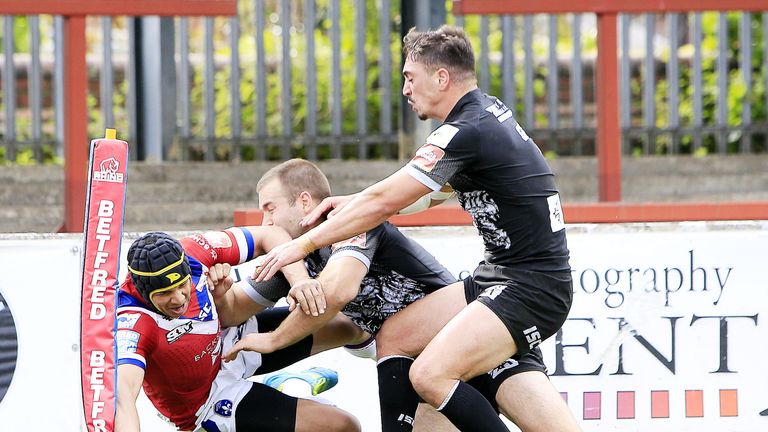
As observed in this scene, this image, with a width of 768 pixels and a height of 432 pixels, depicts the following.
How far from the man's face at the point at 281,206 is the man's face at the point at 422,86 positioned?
0.65 metres

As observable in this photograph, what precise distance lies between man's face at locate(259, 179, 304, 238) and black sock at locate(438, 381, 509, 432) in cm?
91

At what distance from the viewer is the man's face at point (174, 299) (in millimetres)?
4359

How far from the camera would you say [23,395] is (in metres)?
5.41

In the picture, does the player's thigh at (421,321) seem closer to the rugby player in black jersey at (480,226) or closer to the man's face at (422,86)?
the rugby player in black jersey at (480,226)

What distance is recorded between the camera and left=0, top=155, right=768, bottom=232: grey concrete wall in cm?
791

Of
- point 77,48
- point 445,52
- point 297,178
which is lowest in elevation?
point 297,178

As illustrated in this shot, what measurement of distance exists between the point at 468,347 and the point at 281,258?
0.73m

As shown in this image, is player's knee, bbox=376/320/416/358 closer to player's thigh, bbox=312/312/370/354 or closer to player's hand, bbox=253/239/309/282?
player's thigh, bbox=312/312/370/354

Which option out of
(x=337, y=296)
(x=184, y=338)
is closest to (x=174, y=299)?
(x=184, y=338)

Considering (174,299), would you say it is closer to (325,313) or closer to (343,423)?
(325,313)

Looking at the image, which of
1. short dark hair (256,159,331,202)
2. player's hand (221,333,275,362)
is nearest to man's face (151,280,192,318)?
player's hand (221,333,275,362)

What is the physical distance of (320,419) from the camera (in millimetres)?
4832

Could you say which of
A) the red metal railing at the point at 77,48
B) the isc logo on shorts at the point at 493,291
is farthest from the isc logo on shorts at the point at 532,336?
the red metal railing at the point at 77,48

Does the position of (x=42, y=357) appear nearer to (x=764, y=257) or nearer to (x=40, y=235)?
(x=40, y=235)
